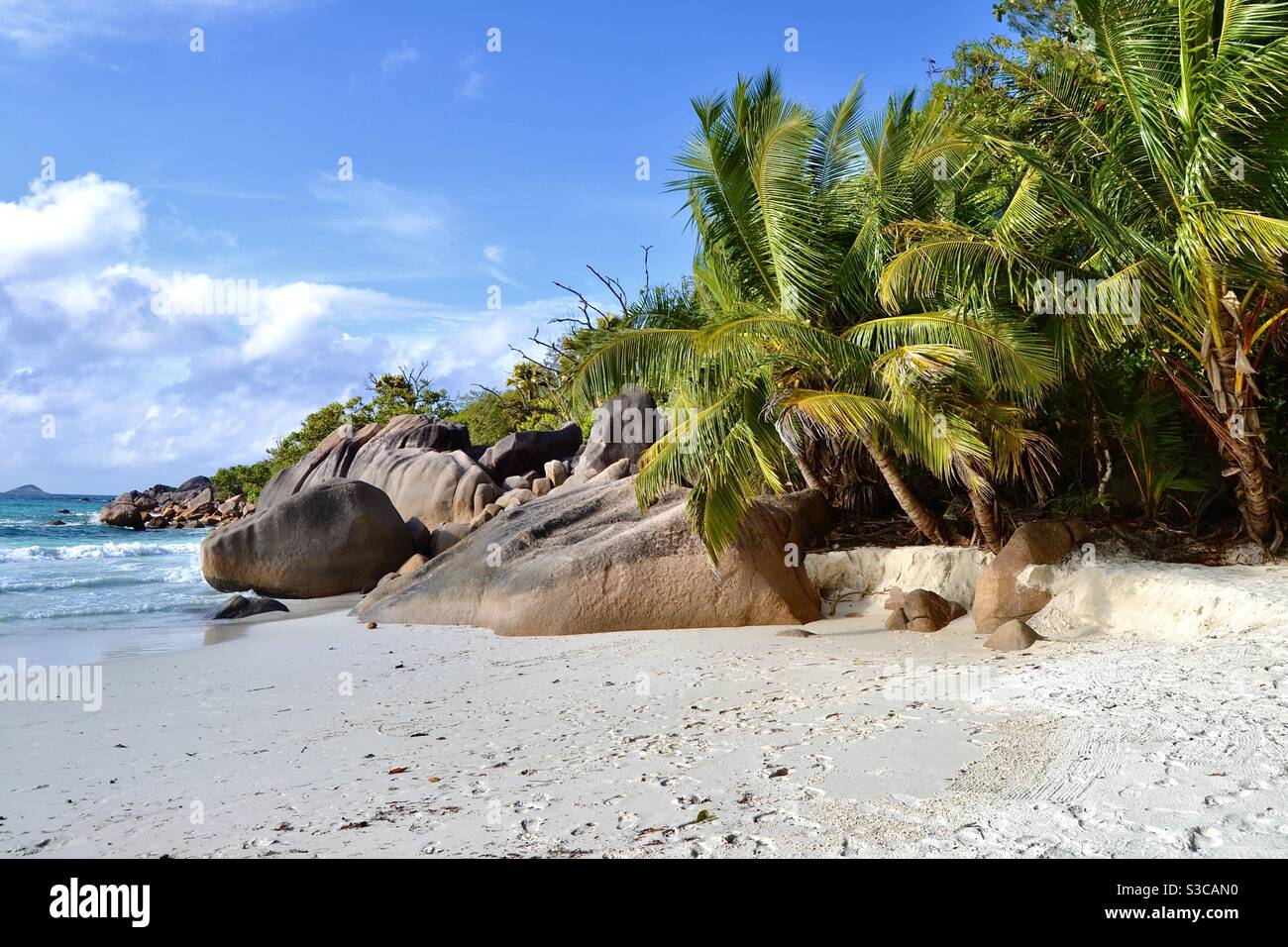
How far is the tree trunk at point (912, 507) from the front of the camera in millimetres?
10359

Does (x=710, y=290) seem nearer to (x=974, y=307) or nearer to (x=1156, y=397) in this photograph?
(x=974, y=307)

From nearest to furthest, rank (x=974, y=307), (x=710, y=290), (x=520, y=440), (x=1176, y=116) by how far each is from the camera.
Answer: (x=1176, y=116), (x=974, y=307), (x=710, y=290), (x=520, y=440)

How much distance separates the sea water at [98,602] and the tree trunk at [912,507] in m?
8.44

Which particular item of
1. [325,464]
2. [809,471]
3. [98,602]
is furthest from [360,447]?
[809,471]

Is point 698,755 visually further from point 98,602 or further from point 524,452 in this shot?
point 524,452

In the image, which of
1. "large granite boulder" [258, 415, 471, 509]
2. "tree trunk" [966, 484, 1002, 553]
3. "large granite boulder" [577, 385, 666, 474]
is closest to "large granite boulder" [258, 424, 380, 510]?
"large granite boulder" [258, 415, 471, 509]

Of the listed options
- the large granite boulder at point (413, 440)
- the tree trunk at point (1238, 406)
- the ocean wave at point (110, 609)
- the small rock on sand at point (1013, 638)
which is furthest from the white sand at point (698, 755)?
the large granite boulder at point (413, 440)

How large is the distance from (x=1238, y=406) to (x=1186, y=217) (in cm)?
211

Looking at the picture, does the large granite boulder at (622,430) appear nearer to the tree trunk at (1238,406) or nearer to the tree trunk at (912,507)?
the tree trunk at (912,507)

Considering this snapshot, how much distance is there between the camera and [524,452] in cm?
2580
